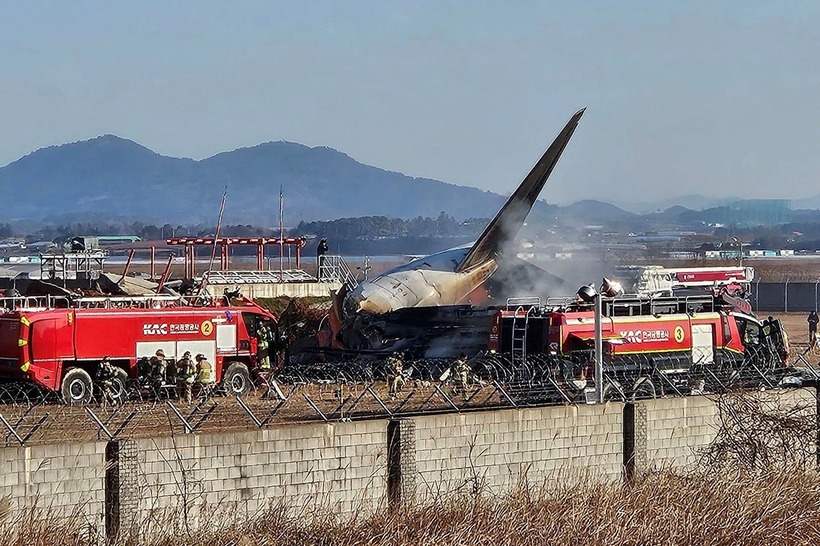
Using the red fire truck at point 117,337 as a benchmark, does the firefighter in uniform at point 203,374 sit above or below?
below

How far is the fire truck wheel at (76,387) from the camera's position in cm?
3266

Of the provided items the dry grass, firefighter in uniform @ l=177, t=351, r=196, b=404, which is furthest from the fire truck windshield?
the dry grass

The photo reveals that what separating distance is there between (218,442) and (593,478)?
261 inches

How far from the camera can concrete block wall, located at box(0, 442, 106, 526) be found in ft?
57.8

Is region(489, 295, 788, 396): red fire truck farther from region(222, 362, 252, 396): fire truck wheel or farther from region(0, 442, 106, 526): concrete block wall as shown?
region(0, 442, 106, 526): concrete block wall

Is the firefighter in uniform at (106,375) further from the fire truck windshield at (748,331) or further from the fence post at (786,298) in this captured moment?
the fence post at (786,298)

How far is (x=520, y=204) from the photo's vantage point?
54938 millimetres

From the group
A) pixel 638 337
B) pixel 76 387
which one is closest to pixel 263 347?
pixel 76 387

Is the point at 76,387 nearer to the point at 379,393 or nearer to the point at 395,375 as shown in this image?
the point at 379,393

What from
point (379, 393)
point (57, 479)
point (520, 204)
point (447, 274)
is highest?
point (520, 204)

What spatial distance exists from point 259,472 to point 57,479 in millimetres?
3101

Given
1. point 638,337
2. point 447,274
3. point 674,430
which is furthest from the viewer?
point 447,274

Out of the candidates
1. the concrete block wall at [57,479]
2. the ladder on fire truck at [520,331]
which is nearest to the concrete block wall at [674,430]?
the concrete block wall at [57,479]

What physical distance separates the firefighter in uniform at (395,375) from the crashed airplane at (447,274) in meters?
9.04
